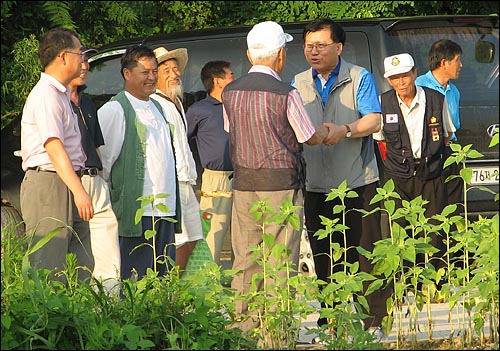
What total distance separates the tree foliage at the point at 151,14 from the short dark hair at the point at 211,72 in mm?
3720

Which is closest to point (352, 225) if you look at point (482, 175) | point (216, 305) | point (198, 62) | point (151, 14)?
point (216, 305)

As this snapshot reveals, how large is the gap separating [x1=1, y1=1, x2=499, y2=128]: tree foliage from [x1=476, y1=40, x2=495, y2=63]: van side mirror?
3972 mm

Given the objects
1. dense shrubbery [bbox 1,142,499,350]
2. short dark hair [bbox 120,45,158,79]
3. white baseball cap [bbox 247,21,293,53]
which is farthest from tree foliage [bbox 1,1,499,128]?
dense shrubbery [bbox 1,142,499,350]

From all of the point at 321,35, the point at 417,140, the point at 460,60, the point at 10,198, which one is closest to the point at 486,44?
the point at 460,60

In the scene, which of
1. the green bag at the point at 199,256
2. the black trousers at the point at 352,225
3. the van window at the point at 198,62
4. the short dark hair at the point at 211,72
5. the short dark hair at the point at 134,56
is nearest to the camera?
the black trousers at the point at 352,225

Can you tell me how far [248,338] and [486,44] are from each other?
443 centimetres

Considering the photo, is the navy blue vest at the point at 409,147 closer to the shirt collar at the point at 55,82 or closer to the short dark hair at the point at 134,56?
the short dark hair at the point at 134,56

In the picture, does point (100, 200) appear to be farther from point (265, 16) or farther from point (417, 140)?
point (265, 16)

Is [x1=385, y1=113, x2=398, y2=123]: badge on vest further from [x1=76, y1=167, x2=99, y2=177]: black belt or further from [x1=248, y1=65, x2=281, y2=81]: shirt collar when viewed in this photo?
[x1=76, y1=167, x2=99, y2=177]: black belt

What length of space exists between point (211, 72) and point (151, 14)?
18.0 feet

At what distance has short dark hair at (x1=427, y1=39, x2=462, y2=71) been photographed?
30.2 ft

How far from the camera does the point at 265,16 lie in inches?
553

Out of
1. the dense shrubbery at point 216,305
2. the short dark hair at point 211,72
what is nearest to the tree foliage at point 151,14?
the short dark hair at point 211,72

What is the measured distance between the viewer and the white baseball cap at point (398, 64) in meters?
8.73
